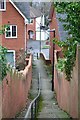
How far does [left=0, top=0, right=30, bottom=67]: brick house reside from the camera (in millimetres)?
36875

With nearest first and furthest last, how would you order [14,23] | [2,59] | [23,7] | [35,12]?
[2,59] → [14,23] → [23,7] → [35,12]

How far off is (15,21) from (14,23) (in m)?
0.21

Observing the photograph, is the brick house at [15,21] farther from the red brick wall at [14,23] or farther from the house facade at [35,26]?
the house facade at [35,26]

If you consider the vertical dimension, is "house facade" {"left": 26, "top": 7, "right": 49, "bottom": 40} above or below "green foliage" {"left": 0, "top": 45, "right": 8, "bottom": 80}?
above

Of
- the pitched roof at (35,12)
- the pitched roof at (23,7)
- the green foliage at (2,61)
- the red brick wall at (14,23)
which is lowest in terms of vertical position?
the green foliage at (2,61)

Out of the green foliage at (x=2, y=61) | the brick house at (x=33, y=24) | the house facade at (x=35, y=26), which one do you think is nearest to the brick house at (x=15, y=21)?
the green foliage at (x=2, y=61)

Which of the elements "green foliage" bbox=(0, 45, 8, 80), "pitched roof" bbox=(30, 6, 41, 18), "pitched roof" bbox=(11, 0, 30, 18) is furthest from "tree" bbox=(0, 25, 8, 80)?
"pitched roof" bbox=(30, 6, 41, 18)

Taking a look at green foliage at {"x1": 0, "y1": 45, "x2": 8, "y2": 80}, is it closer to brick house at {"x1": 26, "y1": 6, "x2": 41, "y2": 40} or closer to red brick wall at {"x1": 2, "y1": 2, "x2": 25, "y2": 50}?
red brick wall at {"x1": 2, "y1": 2, "x2": 25, "y2": 50}

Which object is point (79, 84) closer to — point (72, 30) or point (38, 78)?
point (72, 30)

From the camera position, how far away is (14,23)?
37500 mm

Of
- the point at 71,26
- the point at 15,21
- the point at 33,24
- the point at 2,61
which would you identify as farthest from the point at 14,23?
the point at 33,24

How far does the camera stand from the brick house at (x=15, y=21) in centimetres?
3688

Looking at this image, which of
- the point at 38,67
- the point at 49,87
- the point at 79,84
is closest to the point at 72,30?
the point at 79,84

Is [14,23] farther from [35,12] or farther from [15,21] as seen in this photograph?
[35,12]
